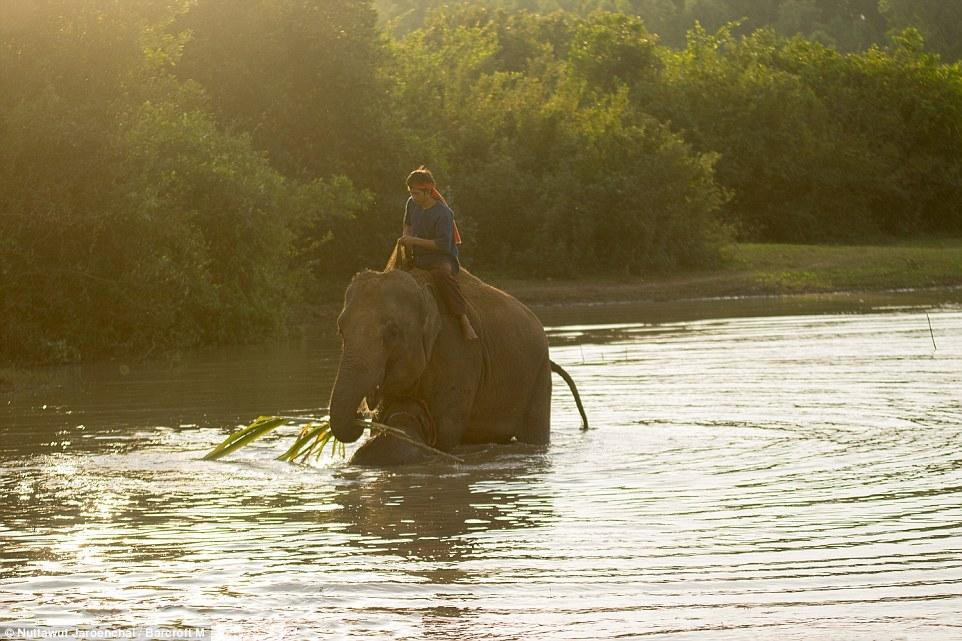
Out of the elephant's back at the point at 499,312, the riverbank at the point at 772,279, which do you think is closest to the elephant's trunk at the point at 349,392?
the elephant's back at the point at 499,312

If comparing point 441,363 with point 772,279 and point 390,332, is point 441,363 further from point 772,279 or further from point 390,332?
point 772,279

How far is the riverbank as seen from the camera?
3934 cm

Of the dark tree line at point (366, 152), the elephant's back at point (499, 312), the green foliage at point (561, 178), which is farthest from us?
the green foliage at point (561, 178)

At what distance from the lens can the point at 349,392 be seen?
1146 cm

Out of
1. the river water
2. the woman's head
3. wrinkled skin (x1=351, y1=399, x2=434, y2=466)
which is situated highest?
the woman's head

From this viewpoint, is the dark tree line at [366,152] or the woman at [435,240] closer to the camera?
the woman at [435,240]

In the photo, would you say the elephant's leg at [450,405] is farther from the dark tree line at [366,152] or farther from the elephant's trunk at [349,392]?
the dark tree line at [366,152]

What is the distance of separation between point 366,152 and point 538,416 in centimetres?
2437

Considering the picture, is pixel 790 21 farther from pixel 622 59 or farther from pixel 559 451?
pixel 559 451

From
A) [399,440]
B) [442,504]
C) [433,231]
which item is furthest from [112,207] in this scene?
[442,504]

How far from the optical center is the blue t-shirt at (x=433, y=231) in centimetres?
1249

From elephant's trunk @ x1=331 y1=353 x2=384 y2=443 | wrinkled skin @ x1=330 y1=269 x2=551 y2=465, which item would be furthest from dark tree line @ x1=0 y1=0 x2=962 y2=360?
elephant's trunk @ x1=331 y1=353 x2=384 y2=443

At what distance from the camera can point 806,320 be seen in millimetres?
29266

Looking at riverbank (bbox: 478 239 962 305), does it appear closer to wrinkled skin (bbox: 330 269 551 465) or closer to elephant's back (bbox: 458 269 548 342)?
elephant's back (bbox: 458 269 548 342)
